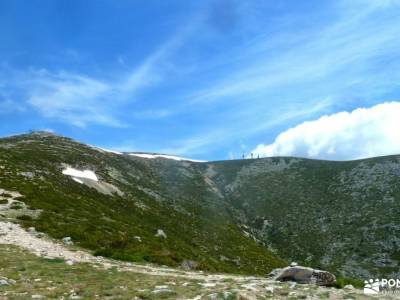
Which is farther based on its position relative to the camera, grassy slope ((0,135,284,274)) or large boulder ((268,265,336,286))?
grassy slope ((0,135,284,274))

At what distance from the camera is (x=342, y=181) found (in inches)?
3959

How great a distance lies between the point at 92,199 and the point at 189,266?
28.9 meters

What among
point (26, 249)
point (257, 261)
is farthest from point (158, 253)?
point (257, 261)

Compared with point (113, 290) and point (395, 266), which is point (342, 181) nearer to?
point (395, 266)

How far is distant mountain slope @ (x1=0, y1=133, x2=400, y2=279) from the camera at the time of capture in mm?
42403

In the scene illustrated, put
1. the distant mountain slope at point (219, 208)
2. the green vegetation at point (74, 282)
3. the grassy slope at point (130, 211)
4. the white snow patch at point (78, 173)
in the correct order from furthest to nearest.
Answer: the white snow patch at point (78, 173) → the distant mountain slope at point (219, 208) → the grassy slope at point (130, 211) → the green vegetation at point (74, 282)

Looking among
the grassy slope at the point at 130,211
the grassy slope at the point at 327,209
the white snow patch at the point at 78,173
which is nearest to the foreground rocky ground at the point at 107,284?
the grassy slope at the point at 130,211

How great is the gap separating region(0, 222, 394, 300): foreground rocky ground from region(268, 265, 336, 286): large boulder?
2208 mm

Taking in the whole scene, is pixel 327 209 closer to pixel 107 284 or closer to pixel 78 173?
pixel 78 173

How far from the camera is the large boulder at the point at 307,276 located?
22969mm

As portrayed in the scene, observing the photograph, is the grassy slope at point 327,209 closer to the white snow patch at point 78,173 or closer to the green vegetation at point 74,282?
the white snow patch at point 78,173

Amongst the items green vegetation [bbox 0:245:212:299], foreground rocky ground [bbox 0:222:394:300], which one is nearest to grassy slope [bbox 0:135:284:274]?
foreground rocky ground [bbox 0:222:394:300]

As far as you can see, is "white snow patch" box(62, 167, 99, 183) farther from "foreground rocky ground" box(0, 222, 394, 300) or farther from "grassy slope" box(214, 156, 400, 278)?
"foreground rocky ground" box(0, 222, 394, 300)

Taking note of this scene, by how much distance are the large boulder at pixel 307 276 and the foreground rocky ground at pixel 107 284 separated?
221cm
